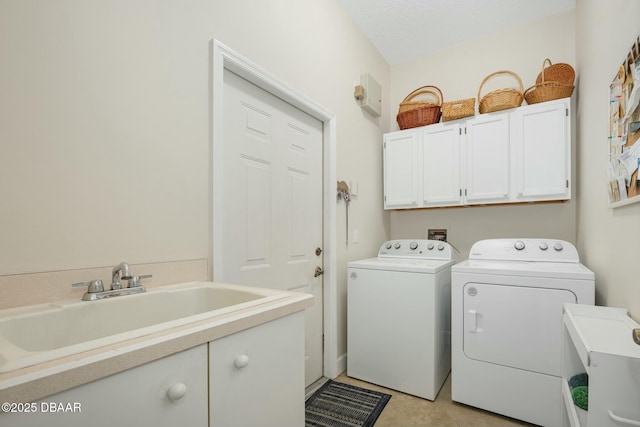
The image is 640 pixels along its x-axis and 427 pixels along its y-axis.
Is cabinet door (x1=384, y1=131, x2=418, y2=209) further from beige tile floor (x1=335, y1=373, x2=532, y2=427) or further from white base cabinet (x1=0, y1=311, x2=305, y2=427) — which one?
white base cabinet (x1=0, y1=311, x2=305, y2=427)

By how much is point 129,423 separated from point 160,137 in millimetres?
1023

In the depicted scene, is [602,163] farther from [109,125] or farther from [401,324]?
[109,125]

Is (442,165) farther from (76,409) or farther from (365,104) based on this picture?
(76,409)

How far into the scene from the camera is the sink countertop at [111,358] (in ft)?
1.54

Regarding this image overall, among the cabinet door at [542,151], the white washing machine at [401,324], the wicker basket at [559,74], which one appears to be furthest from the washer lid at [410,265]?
the wicker basket at [559,74]

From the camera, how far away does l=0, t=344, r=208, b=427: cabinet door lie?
50cm

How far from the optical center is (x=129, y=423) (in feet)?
1.93

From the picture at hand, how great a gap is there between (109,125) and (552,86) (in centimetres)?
281

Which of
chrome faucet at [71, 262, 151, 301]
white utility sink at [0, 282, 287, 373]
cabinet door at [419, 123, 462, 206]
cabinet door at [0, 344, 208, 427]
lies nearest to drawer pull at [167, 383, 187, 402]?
cabinet door at [0, 344, 208, 427]

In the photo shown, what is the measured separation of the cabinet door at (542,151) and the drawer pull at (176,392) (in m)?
2.55

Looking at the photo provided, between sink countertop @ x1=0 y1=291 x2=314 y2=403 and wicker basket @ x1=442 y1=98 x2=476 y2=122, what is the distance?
96.0 inches

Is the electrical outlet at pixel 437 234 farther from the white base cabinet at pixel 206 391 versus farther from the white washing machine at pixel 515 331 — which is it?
the white base cabinet at pixel 206 391

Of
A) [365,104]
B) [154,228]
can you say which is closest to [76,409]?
[154,228]

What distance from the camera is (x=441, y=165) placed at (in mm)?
2693
